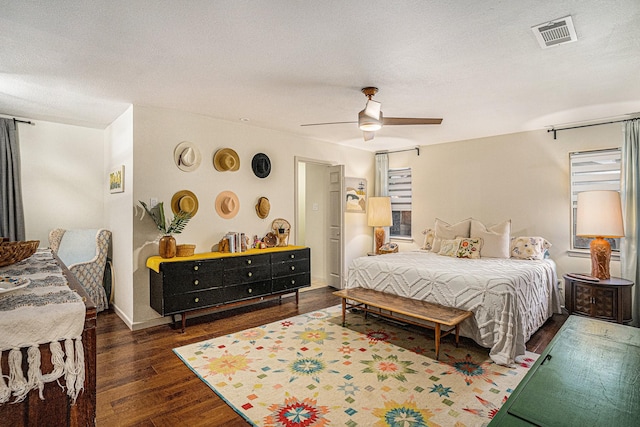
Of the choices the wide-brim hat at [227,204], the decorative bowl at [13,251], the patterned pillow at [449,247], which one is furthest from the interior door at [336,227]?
the decorative bowl at [13,251]

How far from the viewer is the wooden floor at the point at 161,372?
85.0 inches

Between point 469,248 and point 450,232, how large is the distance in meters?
0.52

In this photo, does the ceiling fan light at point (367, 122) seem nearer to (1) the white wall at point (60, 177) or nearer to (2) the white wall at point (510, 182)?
(2) the white wall at point (510, 182)

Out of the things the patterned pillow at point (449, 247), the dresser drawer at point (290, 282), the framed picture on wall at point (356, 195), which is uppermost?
the framed picture on wall at point (356, 195)

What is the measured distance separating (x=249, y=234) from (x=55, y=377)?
3.54m

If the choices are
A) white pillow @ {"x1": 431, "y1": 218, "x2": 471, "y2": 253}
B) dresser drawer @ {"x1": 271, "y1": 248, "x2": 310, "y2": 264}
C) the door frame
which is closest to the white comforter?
white pillow @ {"x1": 431, "y1": 218, "x2": 471, "y2": 253}

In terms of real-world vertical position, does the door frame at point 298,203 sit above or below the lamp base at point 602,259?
above

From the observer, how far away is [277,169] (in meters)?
5.00

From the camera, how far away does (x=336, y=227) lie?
5.93 m

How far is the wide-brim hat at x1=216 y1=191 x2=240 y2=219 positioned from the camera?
4359mm

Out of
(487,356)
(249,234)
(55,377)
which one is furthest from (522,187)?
(55,377)

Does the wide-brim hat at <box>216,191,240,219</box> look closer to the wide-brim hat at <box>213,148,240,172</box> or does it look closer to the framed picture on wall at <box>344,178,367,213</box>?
the wide-brim hat at <box>213,148,240,172</box>

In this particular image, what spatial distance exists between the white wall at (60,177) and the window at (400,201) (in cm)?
497

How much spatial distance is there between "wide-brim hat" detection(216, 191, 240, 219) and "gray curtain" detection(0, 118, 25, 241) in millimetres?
2488
